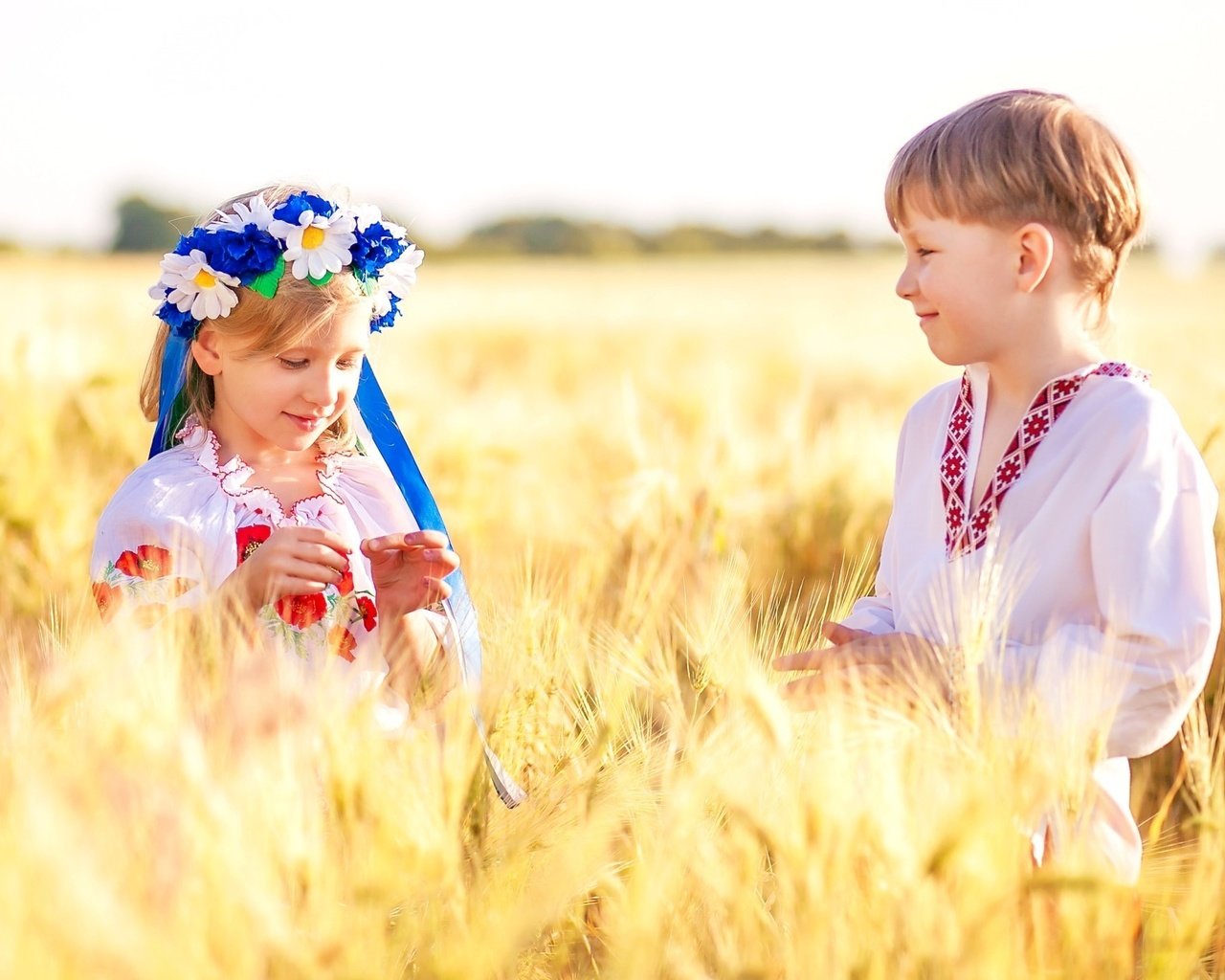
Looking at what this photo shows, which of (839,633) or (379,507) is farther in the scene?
(379,507)

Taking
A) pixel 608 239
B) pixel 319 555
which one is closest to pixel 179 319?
pixel 319 555

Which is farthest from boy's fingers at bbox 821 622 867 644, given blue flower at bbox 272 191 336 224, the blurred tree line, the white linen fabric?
the blurred tree line

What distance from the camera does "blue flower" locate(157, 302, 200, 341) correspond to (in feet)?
6.72

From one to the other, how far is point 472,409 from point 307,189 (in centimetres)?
240

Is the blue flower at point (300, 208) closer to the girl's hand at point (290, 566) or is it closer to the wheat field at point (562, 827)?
the girl's hand at point (290, 566)

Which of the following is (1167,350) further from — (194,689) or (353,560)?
(194,689)

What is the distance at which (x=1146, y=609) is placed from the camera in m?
1.62

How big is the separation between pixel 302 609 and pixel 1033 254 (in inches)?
45.8

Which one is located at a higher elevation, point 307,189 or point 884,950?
point 307,189

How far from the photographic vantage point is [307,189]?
7.07ft

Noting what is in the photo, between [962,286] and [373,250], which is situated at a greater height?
[373,250]

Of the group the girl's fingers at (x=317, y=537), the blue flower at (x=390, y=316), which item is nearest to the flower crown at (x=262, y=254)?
the blue flower at (x=390, y=316)

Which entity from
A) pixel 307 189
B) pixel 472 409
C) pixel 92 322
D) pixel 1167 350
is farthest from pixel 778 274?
pixel 307 189

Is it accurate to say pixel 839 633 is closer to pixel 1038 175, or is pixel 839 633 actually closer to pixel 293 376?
pixel 1038 175
